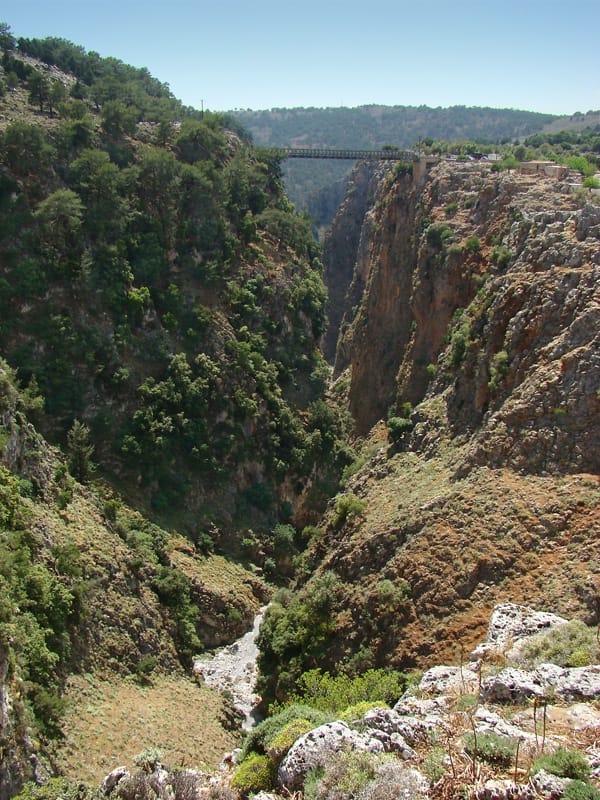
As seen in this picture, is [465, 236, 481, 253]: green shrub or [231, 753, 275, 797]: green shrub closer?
[231, 753, 275, 797]: green shrub

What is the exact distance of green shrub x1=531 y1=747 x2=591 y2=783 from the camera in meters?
13.7

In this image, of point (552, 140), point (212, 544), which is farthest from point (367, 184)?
point (212, 544)

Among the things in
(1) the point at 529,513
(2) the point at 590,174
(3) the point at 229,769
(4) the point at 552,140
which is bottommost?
(3) the point at 229,769

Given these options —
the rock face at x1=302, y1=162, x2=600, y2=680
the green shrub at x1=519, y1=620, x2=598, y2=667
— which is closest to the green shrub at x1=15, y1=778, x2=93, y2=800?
the rock face at x1=302, y1=162, x2=600, y2=680

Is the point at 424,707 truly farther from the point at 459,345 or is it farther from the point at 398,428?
the point at 459,345

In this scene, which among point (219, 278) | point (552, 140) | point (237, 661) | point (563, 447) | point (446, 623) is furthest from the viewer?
point (552, 140)

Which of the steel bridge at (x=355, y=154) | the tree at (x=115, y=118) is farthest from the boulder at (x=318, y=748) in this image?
the steel bridge at (x=355, y=154)

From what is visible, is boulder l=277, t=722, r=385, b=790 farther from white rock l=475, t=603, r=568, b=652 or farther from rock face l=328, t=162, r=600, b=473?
rock face l=328, t=162, r=600, b=473

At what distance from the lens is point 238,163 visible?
6531cm

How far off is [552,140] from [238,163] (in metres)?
60.7

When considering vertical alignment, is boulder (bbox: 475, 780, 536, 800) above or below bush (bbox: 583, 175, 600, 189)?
below

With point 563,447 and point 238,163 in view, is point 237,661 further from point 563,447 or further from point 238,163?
point 238,163

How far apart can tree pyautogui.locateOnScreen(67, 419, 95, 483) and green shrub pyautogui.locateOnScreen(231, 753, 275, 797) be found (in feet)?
83.8

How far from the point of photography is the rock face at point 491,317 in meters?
31.5
